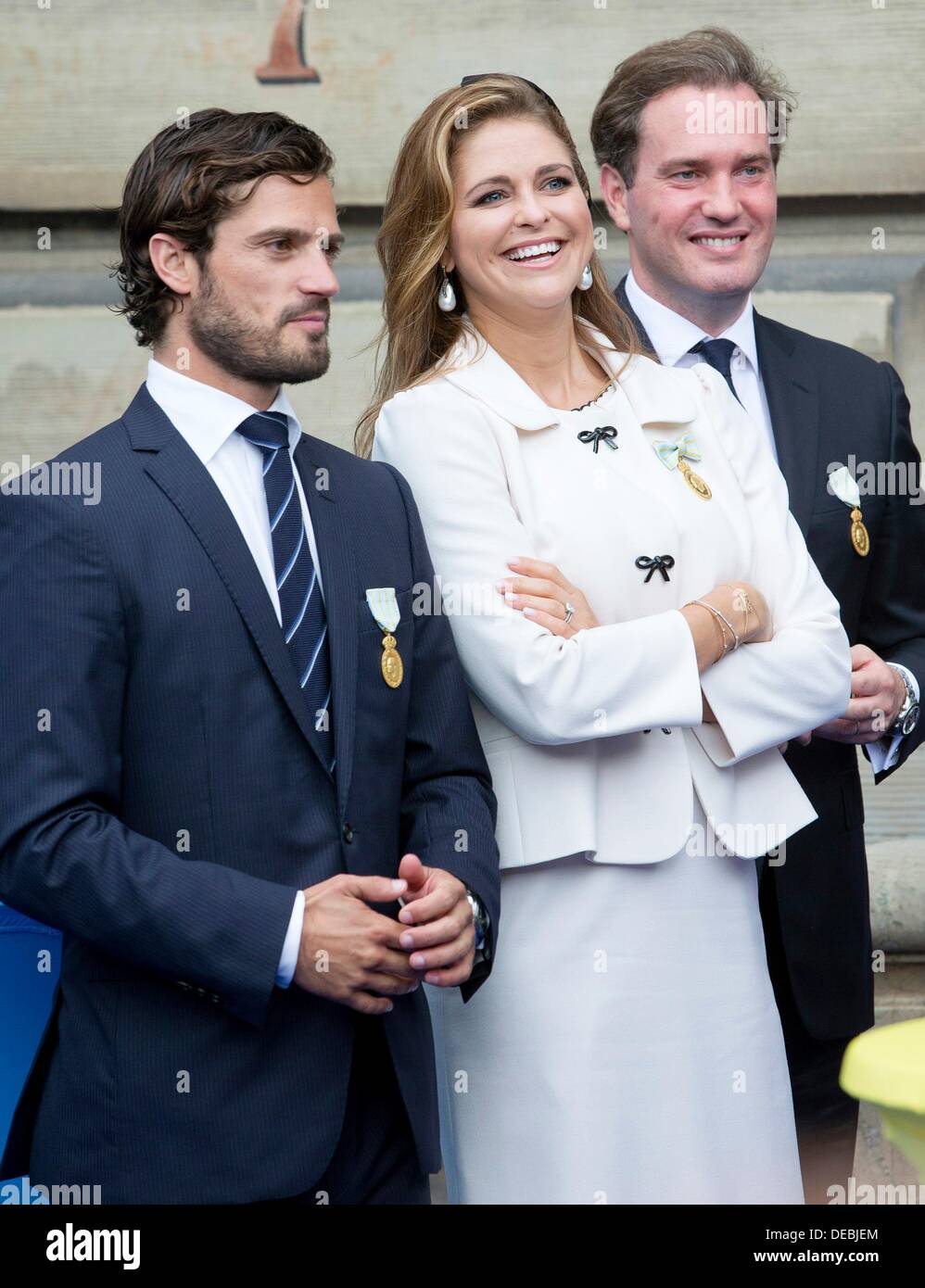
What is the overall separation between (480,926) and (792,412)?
125 cm

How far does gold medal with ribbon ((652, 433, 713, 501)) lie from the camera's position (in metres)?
2.72

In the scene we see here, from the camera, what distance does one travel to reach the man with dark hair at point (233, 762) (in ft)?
7.20

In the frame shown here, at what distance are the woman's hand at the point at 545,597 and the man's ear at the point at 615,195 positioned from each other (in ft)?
3.49

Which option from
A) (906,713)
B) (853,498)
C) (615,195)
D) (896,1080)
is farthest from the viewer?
(615,195)

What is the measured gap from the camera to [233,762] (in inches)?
89.5

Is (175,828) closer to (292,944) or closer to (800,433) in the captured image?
(292,944)

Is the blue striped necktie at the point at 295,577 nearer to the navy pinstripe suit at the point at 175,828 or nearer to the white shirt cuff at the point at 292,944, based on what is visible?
the navy pinstripe suit at the point at 175,828

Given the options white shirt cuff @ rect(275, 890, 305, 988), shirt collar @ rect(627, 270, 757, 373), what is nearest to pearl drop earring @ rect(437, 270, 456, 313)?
shirt collar @ rect(627, 270, 757, 373)

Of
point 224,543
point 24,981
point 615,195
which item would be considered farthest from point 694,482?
point 24,981

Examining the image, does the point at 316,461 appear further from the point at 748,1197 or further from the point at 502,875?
the point at 748,1197

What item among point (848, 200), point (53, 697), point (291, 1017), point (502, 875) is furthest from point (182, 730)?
point (848, 200)

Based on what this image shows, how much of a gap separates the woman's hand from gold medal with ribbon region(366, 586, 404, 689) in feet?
0.58

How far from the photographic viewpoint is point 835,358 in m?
3.28

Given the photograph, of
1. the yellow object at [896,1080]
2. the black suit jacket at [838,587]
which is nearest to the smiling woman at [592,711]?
the black suit jacket at [838,587]
